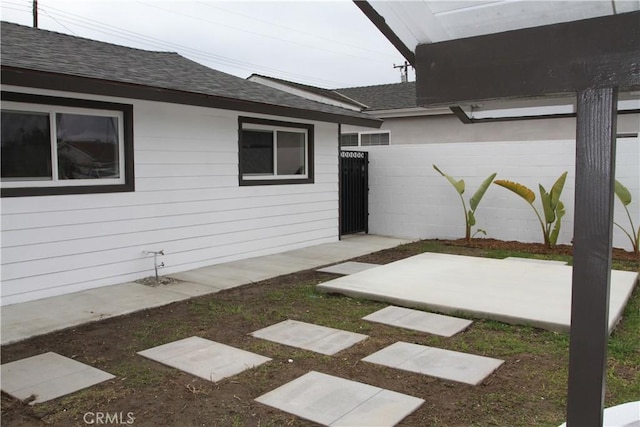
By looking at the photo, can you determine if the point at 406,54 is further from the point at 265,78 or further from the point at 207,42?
the point at 207,42

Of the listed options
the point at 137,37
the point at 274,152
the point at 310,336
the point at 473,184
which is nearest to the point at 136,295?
the point at 310,336

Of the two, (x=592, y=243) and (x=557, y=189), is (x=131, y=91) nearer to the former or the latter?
(x=592, y=243)

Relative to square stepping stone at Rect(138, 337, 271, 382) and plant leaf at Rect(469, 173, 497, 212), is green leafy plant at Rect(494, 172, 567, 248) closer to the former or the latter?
plant leaf at Rect(469, 173, 497, 212)

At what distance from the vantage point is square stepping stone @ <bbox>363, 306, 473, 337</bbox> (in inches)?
186

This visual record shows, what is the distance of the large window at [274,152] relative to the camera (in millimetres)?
8594

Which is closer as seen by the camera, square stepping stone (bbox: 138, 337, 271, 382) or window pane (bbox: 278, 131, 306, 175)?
square stepping stone (bbox: 138, 337, 271, 382)

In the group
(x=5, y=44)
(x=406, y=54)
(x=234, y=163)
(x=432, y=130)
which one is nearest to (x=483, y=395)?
(x=406, y=54)

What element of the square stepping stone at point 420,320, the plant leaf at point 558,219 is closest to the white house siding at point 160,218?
the square stepping stone at point 420,320

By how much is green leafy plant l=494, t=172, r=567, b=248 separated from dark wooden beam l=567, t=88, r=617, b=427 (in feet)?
24.7

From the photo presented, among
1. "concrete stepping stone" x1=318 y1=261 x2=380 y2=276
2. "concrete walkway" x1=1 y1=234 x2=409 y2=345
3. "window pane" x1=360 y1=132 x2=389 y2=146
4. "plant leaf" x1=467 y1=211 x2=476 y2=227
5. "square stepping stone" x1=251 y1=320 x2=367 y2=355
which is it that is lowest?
"square stepping stone" x1=251 y1=320 x2=367 y2=355

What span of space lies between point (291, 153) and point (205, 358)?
595cm

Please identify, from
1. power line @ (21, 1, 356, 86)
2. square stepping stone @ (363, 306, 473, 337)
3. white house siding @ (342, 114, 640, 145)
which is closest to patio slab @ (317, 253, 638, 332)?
square stepping stone @ (363, 306, 473, 337)

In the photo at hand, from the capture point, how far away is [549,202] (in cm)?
891

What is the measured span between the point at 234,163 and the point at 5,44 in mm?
3430
